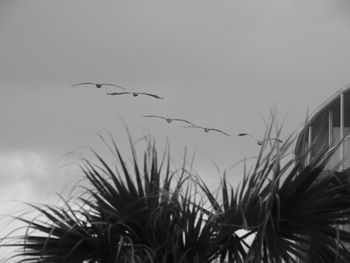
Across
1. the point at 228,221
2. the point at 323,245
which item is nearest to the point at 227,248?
the point at 228,221

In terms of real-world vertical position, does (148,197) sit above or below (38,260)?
above

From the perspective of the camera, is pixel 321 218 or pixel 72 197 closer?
pixel 321 218

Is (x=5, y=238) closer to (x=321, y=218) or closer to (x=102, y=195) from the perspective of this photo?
(x=102, y=195)

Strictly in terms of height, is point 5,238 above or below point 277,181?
below

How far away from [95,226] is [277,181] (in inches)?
75.3

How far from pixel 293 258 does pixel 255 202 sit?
2.20 feet

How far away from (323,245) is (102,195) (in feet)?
7.66

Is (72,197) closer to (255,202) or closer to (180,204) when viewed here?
(180,204)

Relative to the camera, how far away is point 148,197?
443 inches

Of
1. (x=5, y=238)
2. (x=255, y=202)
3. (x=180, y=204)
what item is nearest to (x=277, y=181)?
(x=255, y=202)

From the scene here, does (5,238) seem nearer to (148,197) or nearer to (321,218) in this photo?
(148,197)

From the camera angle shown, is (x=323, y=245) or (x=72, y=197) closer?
(x=323, y=245)

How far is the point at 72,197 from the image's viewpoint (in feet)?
38.0

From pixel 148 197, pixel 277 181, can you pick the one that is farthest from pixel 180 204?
pixel 277 181
